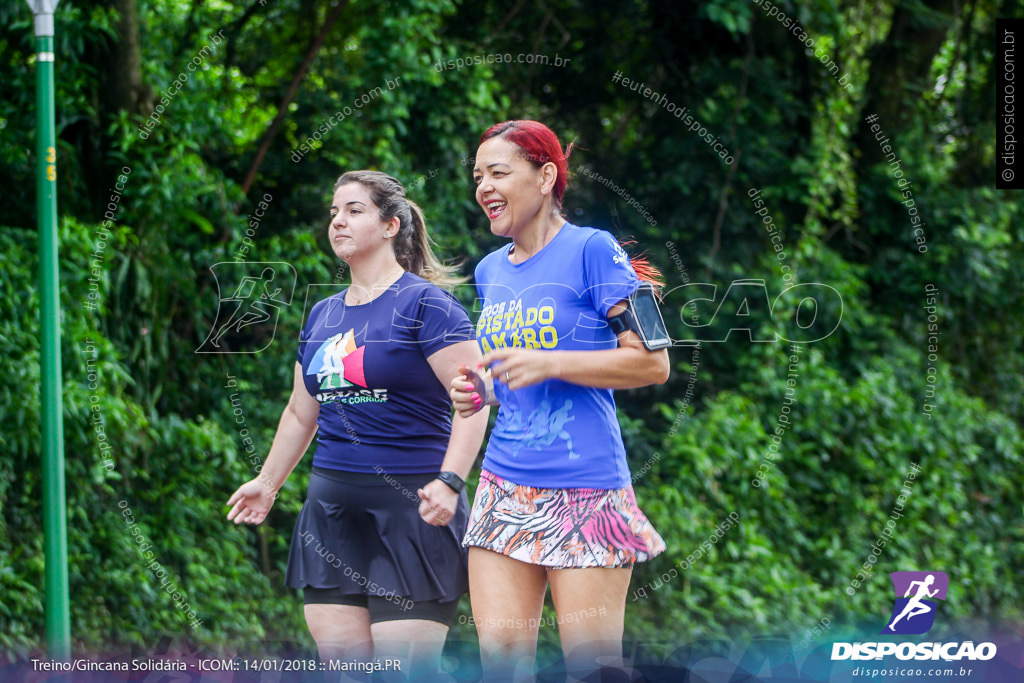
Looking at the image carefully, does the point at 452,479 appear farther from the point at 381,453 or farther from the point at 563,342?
the point at 563,342

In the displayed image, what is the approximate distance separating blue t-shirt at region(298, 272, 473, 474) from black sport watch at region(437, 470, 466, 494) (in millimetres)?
142

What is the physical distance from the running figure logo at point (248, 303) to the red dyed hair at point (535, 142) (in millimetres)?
1903

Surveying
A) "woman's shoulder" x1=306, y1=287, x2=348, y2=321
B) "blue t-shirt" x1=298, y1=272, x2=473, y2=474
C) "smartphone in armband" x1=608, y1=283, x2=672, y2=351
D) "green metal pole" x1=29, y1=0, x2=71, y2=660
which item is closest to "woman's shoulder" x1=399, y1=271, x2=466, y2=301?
"blue t-shirt" x1=298, y1=272, x2=473, y2=474

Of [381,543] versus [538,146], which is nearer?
[538,146]

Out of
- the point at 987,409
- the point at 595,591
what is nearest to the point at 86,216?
the point at 595,591

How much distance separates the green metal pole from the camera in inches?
119

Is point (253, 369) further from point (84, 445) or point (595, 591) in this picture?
point (595, 591)

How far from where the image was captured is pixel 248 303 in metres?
4.26

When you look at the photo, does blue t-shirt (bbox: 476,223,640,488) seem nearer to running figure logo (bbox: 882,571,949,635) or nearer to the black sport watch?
the black sport watch

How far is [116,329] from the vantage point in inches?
173

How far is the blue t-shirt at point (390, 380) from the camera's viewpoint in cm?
269
